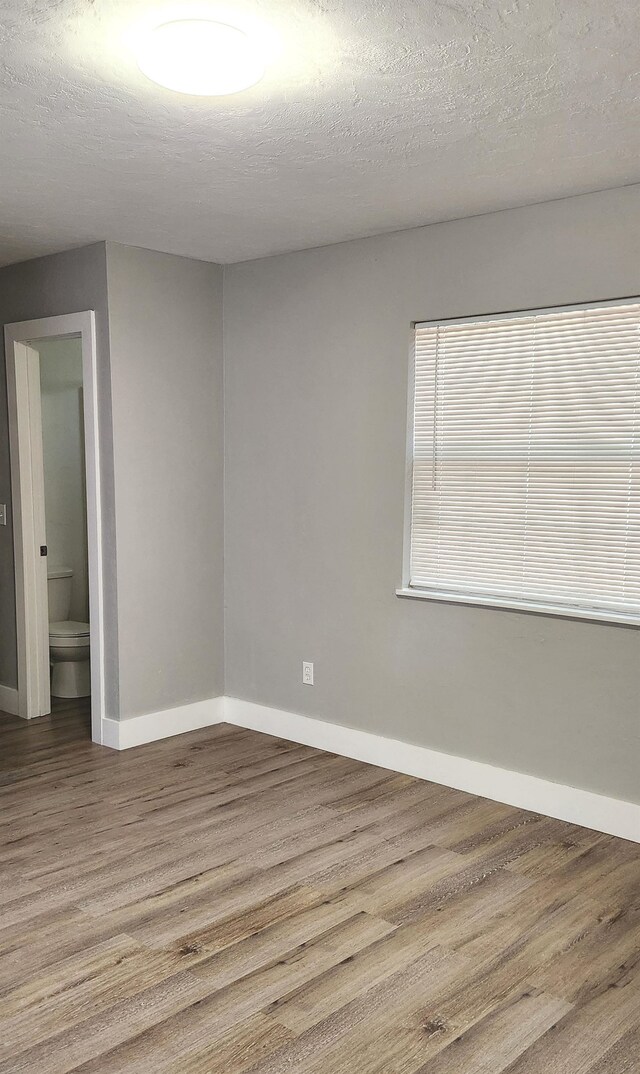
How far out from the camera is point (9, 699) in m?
5.16

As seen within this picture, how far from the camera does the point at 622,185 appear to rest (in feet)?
10.9

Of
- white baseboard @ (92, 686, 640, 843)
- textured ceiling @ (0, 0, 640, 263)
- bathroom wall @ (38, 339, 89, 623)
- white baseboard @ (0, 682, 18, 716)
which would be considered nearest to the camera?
textured ceiling @ (0, 0, 640, 263)

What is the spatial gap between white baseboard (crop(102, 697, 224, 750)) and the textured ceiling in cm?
239

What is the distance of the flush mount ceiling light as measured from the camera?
2.14 metres

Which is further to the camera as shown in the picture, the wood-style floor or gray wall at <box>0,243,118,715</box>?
gray wall at <box>0,243,118,715</box>

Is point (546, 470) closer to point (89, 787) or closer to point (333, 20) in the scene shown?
point (333, 20)

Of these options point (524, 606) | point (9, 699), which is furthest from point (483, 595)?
point (9, 699)

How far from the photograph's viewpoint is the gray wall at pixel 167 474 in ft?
14.5

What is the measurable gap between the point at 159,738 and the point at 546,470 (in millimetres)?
2422

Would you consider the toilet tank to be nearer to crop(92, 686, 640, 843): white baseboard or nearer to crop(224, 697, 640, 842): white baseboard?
crop(92, 686, 640, 843): white baseboard

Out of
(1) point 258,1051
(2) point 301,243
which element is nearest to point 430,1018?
(1) point 258,1051

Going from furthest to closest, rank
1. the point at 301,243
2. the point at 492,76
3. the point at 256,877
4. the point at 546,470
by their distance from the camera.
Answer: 1. the point at 301,243
2. the point at 546,470
3. the point at 256,877
4. the point at 492,76

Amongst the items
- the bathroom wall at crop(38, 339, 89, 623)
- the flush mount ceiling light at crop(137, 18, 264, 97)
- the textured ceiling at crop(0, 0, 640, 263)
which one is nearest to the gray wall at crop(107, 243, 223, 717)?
the textured ceiling at crop(0, 0, 640, 263)

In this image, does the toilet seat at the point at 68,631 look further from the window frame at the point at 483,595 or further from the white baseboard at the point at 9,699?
the window frame at the point at 483,595
